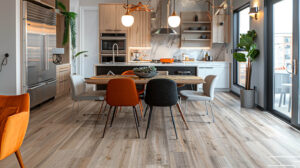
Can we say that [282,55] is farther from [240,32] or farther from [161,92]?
[240,32]

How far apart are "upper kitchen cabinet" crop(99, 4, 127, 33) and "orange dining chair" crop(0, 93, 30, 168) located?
6.20m

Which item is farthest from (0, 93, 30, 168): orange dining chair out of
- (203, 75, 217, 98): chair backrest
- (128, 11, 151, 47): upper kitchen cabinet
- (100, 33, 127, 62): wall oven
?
(128, 11, 151, 47): upper kitchen cabinet

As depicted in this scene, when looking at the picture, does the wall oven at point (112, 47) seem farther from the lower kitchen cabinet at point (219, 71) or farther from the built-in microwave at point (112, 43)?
the lower kitchen cabinet at point (219, 71)

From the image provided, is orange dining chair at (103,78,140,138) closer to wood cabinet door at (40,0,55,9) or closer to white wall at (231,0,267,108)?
white wall at (231,0,267,108)

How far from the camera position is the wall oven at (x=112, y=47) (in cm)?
867

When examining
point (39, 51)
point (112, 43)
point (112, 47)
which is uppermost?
point (112, 43)

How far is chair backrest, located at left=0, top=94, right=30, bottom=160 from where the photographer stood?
2.18 m

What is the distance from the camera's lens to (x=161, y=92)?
3.85m

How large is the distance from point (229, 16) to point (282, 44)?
3.69 metres

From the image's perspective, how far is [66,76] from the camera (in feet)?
25.2

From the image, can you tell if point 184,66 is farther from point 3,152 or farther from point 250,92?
point 3,152

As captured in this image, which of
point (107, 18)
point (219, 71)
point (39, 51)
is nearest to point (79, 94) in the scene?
point (39, 51)

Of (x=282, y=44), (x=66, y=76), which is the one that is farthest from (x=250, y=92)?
(x=66, y=76)

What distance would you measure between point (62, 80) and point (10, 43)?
2.42 metres
